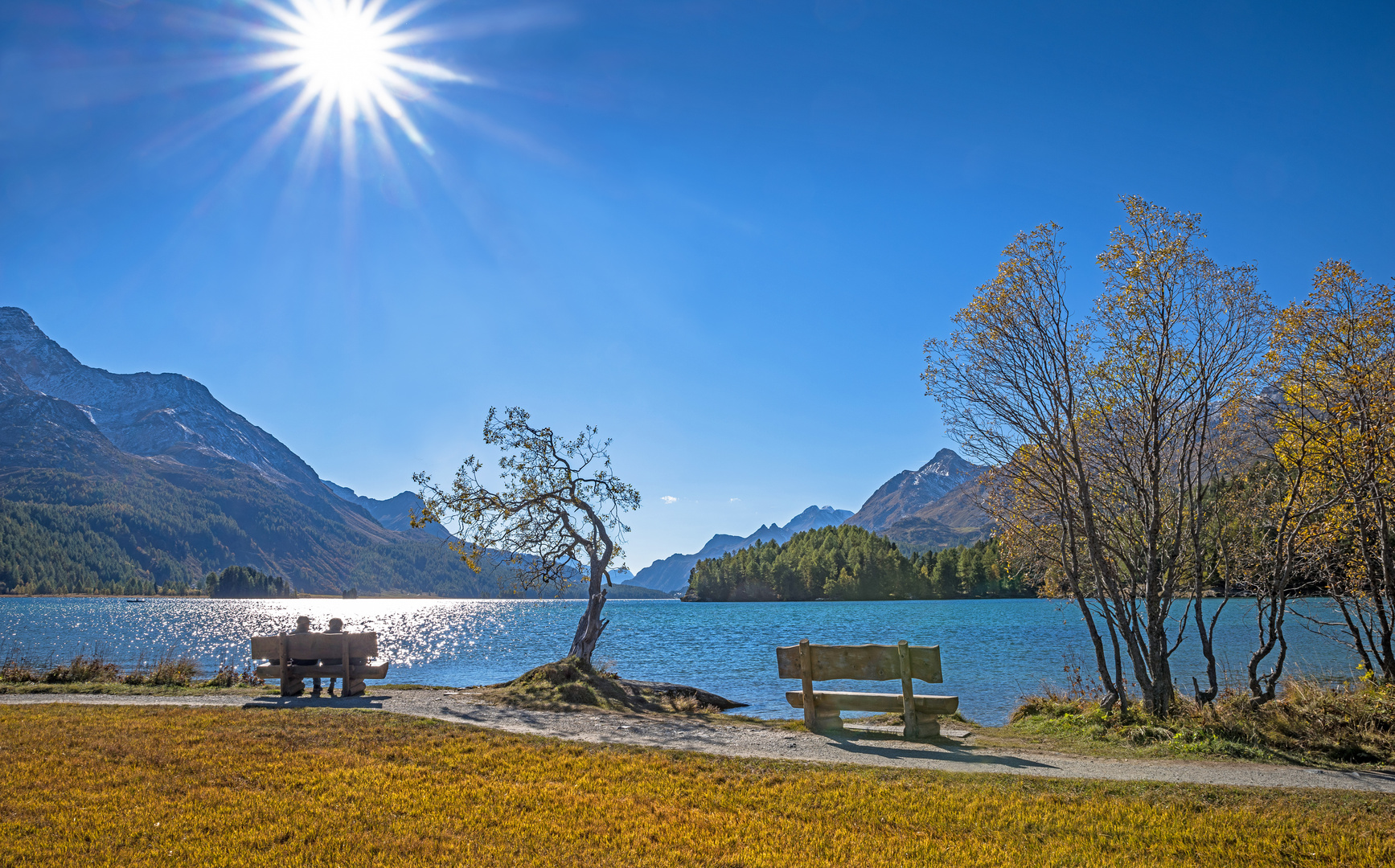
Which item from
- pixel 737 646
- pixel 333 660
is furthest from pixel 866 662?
pixel 737 646

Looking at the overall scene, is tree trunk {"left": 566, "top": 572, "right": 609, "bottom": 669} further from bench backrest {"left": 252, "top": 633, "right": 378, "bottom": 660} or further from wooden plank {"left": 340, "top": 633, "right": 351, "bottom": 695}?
wooden plank {"left": 340, "top": 633, "right": 351, "bottom": 695}

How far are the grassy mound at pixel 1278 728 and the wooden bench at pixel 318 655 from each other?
15486 millimetres

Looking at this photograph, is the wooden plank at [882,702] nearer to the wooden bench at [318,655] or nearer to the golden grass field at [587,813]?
the golden grass field at [587,813]

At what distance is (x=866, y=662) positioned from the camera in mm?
13641

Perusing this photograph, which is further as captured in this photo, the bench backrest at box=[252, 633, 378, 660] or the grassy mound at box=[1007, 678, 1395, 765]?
the bench backrest at box=[252, 633, 378, 660]

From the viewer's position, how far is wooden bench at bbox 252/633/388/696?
17766 mm

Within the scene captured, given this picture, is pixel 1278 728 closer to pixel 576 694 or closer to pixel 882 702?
pixel 882 702

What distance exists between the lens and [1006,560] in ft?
60.1

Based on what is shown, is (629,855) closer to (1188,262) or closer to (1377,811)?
(1377,811)

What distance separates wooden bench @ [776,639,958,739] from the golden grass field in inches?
123

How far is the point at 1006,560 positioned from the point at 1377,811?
10.4m

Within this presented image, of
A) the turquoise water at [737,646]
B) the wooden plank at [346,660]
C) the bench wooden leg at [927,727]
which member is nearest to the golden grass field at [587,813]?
the bench wooden leg at [927,727]

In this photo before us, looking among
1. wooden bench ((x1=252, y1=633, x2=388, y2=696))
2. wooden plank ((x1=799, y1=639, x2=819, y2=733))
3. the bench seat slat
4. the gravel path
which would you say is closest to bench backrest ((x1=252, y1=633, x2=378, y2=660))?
wooden bench ((x1=252, y1=633, x2=388, y2=696))

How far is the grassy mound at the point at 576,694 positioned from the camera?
699 inches
